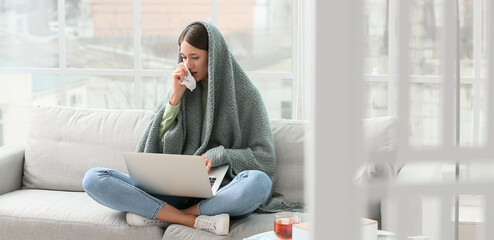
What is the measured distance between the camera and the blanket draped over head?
3006 millimetres

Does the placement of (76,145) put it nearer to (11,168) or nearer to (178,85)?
(11,168)

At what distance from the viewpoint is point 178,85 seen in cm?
305

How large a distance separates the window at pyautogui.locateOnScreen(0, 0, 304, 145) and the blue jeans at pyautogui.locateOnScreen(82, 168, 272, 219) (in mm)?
965

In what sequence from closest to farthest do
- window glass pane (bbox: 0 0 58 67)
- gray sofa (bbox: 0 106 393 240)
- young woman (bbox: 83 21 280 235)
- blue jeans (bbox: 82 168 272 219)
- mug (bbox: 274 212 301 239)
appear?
mug (bbox: 274 212 301 239) < blue jeans (bbox: 82 168 272 219) < gray sofa (bbox: 0 106 393 240) < young woman (bbox: 83 21 280 235) < window glass pane (bbox: 0 0 58 67)

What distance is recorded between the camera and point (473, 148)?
637mm

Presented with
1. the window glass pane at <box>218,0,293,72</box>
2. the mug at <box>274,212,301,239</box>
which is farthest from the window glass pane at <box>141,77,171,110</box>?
the mug at <box>274,212,301,239</box>

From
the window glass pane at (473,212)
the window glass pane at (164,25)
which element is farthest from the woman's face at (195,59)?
the window glass pane at (473,212)

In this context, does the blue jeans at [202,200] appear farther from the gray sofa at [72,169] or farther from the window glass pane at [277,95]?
the window glass pane at [277,95]

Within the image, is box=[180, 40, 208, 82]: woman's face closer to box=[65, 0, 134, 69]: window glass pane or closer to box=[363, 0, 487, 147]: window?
box=[65, 0, 134, 69]: window glass pane

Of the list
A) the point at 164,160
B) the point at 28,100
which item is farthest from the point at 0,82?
the point at 164,160

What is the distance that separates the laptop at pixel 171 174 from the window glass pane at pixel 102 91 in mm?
1188

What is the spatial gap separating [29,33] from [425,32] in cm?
356

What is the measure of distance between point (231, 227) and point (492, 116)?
206cm

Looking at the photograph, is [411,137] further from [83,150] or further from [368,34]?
[83,150]
